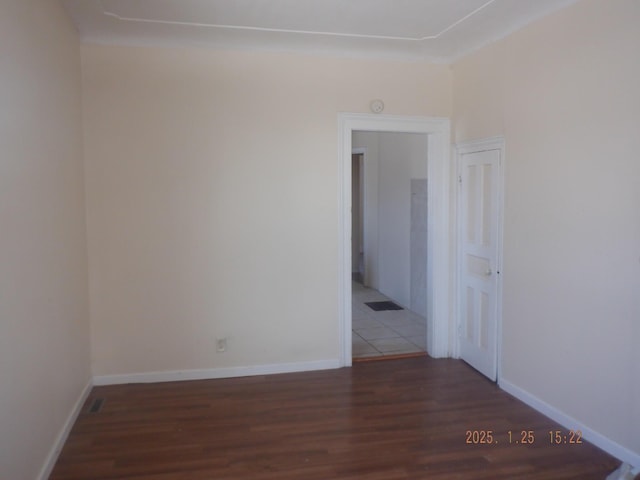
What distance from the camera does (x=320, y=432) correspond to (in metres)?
3.07

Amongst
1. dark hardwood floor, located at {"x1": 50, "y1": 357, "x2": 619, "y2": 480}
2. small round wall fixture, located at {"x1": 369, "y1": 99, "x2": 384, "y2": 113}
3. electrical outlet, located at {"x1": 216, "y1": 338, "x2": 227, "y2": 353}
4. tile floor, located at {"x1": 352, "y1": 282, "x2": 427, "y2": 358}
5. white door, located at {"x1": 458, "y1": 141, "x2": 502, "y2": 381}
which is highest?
small round wall fixture, located at {"x1": 369, "y1": 99, "x2": 384, "y2": 113}

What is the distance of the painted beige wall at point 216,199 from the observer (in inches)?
147

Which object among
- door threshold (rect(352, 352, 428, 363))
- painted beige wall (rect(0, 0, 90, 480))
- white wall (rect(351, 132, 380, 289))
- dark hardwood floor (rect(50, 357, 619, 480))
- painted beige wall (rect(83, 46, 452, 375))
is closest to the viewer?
painted beige wall (rect(0, 0, 90, 480))

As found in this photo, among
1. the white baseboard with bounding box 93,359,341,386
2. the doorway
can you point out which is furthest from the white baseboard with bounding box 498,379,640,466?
the white baseboard with bounding box 93,359,341,386

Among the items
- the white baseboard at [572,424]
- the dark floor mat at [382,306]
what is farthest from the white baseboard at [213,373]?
the dark floor mat at [382,306]

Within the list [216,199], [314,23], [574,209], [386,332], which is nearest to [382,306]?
[386,332]

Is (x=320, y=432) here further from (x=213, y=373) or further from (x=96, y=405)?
(x=96, y=405)

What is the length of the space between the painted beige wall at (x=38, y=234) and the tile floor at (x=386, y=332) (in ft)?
8.36

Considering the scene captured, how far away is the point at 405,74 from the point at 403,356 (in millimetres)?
2598

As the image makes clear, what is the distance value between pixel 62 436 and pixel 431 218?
3320 mm

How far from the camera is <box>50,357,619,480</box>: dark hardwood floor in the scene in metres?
2.64

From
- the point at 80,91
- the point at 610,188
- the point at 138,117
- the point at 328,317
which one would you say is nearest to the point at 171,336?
the point at 328,317

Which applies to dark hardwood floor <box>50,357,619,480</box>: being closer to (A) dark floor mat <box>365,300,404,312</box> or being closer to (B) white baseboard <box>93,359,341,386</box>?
(B) white baseboard <box>93,359,341,386</box>

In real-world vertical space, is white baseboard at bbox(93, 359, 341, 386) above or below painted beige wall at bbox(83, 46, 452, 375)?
below
